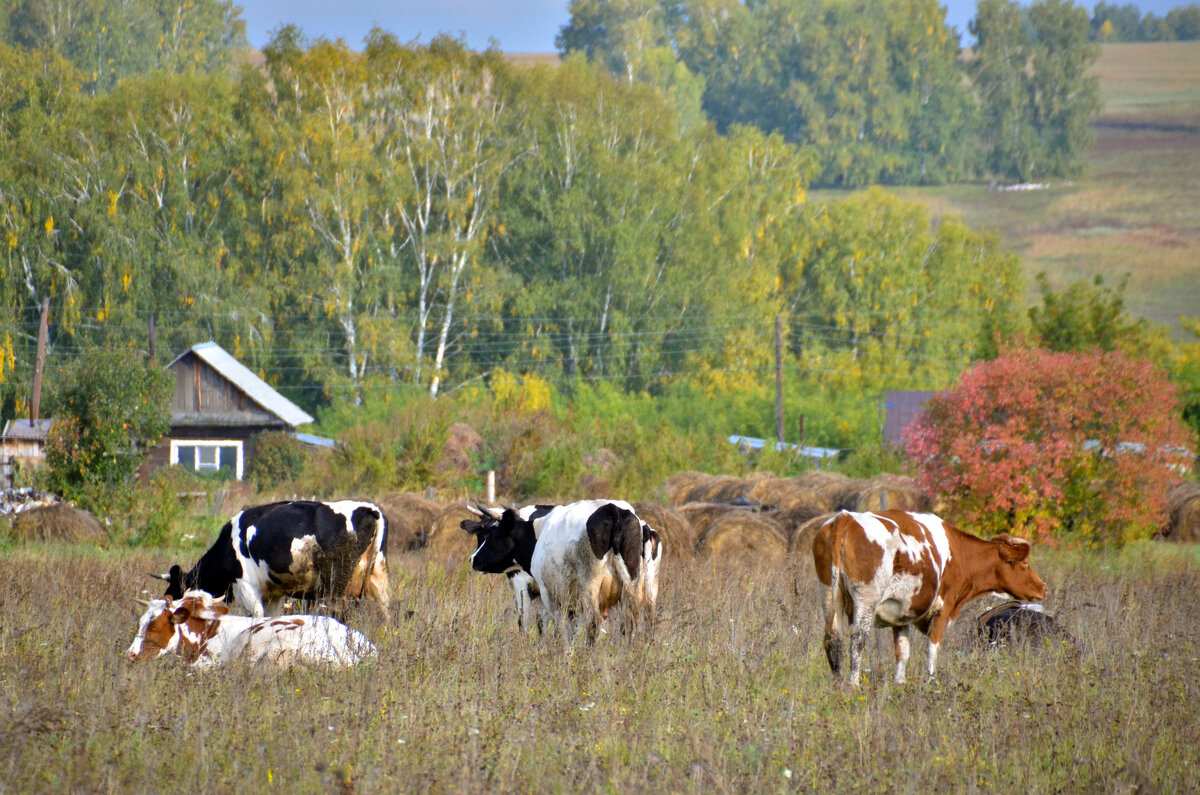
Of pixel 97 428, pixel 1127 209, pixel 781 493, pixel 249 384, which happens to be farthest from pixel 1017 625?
pixel 1127 209

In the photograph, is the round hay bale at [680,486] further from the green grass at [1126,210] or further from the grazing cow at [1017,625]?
the green grass at [1126,210]

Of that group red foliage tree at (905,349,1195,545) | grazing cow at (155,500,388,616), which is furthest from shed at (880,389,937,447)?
grazing cow at (155,500,388,616)

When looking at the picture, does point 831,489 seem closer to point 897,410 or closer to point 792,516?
point 792,516

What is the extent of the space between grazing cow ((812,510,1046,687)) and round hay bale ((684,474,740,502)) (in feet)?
43.8

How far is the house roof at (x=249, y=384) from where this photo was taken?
41.2m

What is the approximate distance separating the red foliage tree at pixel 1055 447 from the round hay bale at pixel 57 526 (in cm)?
1246

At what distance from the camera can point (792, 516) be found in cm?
1859

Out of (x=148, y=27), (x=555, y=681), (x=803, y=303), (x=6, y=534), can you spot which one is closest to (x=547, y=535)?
(x=555, y=681)

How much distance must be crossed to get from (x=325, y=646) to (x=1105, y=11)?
6644 inches

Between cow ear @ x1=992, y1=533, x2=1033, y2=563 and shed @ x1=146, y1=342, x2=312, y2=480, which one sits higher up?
cow ear @ x1=992, y1=533, x2=1033, y2=563

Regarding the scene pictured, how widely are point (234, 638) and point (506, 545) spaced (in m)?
2.87

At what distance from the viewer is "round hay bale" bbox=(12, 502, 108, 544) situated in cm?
1930

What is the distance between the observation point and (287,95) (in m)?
51.8

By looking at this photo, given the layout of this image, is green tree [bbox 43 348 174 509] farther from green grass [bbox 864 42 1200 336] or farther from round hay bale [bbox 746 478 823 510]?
green grass [bbox 864 42 1200 336]
